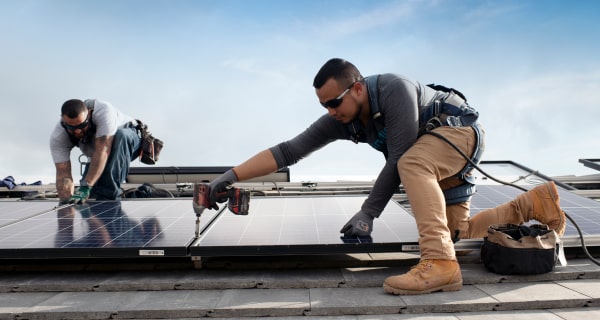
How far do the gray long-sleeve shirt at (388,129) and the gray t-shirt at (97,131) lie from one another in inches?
126

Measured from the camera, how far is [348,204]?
14.7ft

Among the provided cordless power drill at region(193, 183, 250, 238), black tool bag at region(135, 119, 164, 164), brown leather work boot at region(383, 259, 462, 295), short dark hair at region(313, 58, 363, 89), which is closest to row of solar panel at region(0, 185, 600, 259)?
cordless power drill at region(193, 183, 250, 238)

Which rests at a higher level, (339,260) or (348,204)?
(348,204)

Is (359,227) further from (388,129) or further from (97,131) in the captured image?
(97,131)

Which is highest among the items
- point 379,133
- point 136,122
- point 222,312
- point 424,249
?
point 136,122

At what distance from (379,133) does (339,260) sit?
1036 mm

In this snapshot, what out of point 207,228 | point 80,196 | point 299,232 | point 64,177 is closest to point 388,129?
point 299,232

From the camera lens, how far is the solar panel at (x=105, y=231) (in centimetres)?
298

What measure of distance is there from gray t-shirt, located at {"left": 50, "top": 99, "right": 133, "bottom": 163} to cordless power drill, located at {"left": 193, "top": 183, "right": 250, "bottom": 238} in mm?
3177

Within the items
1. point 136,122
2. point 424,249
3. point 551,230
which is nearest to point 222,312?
point 424,249

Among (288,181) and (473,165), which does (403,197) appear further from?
(288,181)

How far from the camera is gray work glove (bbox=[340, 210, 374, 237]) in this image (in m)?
3.20

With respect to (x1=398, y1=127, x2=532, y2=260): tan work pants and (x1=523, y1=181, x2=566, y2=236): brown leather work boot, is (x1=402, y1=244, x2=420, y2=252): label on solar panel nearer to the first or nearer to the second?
(x1=398, y1=127, x2=532, y2=260): tan work pants

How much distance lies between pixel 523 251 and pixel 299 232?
1548mm
